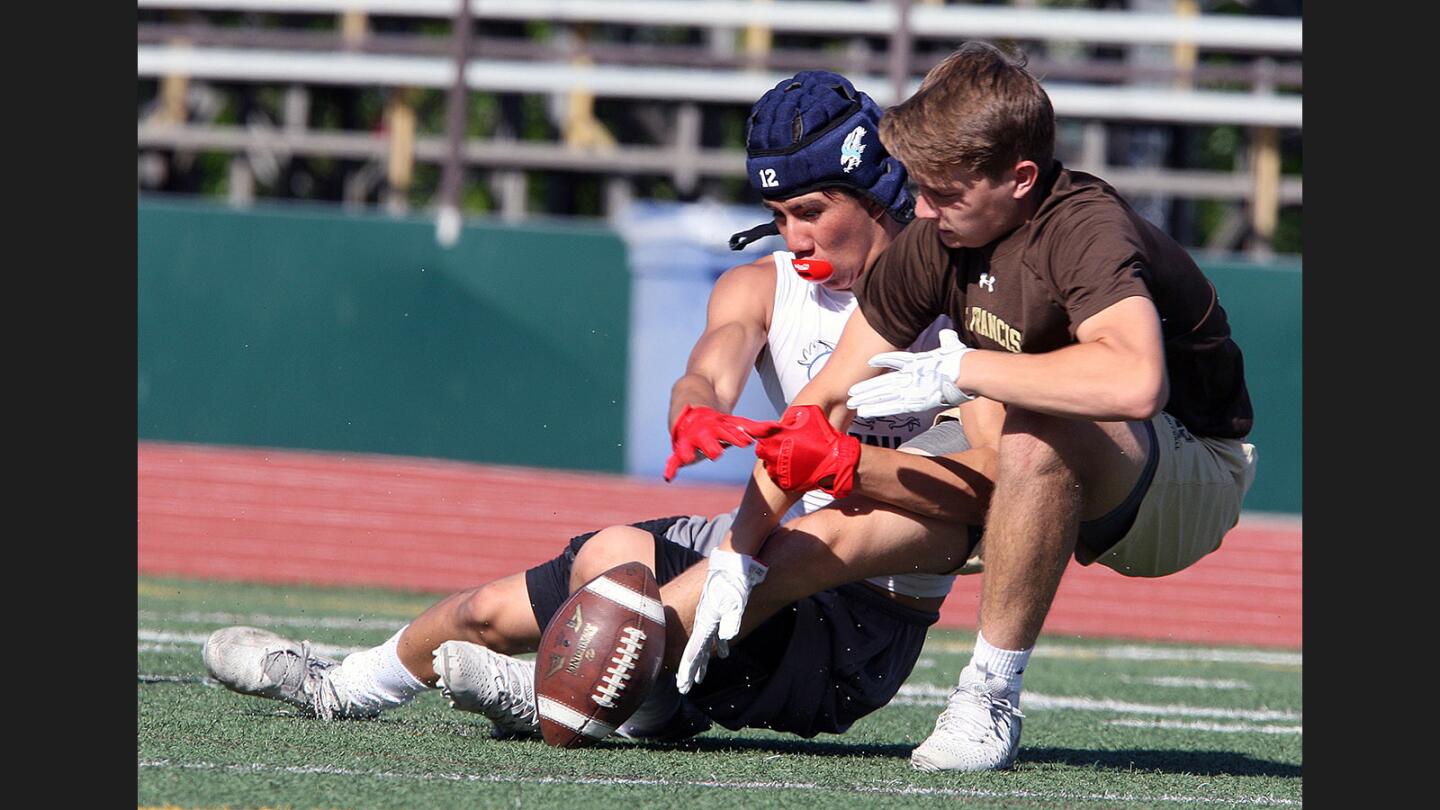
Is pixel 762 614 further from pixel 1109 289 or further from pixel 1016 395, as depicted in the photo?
pixel 1109 289

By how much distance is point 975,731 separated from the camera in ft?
10.5

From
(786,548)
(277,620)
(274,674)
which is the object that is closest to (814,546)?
(786,548)

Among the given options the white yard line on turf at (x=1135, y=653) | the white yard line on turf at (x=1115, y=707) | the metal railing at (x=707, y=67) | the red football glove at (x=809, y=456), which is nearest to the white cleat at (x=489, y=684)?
the red football glove at (x=809, y=456)

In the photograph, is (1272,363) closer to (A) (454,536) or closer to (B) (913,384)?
(A) (454,536)

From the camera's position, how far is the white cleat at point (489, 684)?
3.16 metres

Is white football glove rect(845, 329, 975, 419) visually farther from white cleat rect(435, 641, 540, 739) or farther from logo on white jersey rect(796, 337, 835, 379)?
white cleat rect(435, 641, 540, 739)

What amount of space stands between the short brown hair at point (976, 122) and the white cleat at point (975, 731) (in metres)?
0.90

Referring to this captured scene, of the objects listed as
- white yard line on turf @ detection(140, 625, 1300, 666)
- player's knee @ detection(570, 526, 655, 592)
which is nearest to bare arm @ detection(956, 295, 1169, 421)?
player's knee @ detection(570, 526, 655, 592)

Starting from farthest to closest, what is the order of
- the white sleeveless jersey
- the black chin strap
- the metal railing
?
1. the metal railing
2. the black chin strap
3. the white sleeveless jersey

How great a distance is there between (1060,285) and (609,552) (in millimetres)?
962

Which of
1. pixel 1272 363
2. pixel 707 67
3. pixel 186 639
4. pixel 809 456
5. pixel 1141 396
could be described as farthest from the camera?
pixel 707 67

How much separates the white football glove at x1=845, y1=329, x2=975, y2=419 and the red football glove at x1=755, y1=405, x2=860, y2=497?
8 cm

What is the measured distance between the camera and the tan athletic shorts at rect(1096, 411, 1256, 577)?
3.41 m

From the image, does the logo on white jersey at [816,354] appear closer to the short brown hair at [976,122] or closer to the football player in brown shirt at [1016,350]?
the football player in brown shirt at [1016,350]
